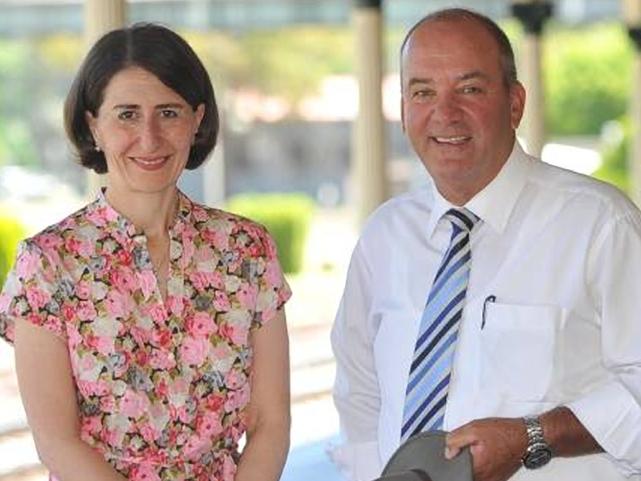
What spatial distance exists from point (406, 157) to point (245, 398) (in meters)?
24.8

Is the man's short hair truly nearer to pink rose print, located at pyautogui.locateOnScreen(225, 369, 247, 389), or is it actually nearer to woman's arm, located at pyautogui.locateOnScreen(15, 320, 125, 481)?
pink rose print, located at pyautogui.locateOnScreen(225, 369, 247, 389)

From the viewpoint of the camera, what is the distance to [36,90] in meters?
26.8

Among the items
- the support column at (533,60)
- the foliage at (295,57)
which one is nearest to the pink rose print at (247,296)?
the support column at (533,60)

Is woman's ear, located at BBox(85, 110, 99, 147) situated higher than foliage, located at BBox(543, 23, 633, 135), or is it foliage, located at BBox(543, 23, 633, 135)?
woman's ear, located at BBox(85, 110, 99, 147)

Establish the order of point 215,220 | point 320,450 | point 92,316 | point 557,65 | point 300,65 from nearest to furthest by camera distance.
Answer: point 92,316 < point 215,220 < point 320,450 < point 300,65 < point 557,65

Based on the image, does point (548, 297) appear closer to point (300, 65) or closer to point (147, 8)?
point (147, 8)

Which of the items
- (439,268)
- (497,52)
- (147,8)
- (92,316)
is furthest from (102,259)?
(147,8)

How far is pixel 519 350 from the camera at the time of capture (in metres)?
2.51

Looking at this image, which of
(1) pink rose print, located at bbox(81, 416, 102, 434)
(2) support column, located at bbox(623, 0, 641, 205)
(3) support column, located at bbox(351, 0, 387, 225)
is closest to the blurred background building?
(2) support column, located at bbox(623, 0, 641, 205)

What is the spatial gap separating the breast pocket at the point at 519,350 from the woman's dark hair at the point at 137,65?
624 mm

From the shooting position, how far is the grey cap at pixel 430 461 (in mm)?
2271

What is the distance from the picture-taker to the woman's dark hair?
2.40 meters

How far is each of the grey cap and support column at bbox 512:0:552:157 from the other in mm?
8885

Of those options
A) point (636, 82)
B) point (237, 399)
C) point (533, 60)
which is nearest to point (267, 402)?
point (237, 399)
